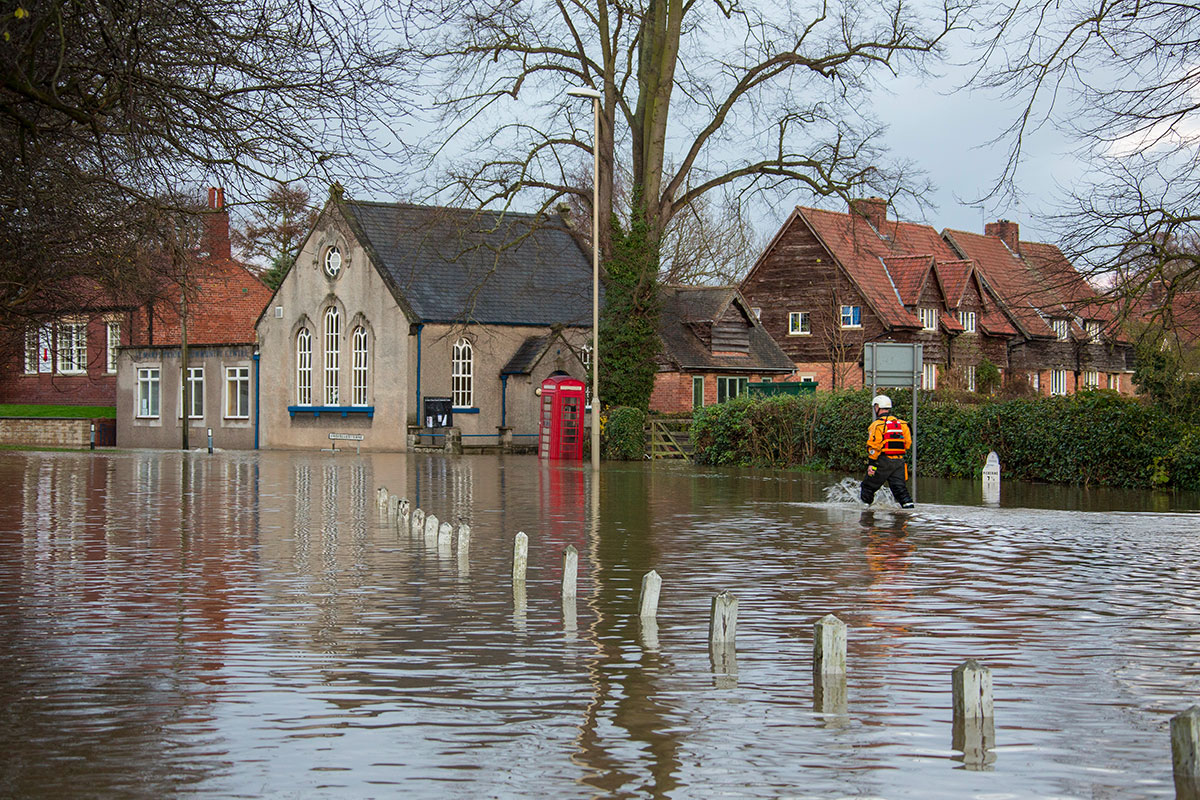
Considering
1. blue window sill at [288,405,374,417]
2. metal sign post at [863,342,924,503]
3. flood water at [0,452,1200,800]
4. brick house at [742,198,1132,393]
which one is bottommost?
flood water at [0,452,1200,800]

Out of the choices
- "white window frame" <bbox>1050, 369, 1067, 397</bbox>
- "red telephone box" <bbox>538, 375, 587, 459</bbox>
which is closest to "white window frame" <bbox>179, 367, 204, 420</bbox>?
"red telephone box" <bbox>538, 375, 587, 459</bbox>

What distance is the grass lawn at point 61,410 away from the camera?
57.5 m

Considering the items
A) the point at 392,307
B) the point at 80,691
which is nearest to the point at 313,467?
the point at 392,307

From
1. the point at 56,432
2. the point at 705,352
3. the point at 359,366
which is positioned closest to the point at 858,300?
the point at 705,352

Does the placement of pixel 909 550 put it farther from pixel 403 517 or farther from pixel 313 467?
pixel 313 467

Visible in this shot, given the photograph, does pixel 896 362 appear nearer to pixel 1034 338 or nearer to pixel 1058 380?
pixel 1034 338

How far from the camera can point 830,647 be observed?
26.2 feet

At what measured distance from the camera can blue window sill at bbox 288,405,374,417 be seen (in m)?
47.1

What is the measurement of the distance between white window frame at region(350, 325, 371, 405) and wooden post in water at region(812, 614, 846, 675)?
40676 mm

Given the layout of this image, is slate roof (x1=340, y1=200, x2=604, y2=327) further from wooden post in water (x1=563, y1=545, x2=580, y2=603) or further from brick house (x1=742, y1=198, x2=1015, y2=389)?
wooden post in water (x1=563, y1=545, x2=580, y2=603)

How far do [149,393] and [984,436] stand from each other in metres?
35.4

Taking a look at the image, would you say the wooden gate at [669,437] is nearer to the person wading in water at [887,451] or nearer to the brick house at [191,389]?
the brick house at [191,389]

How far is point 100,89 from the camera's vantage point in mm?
11172

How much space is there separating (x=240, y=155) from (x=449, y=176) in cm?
2386
